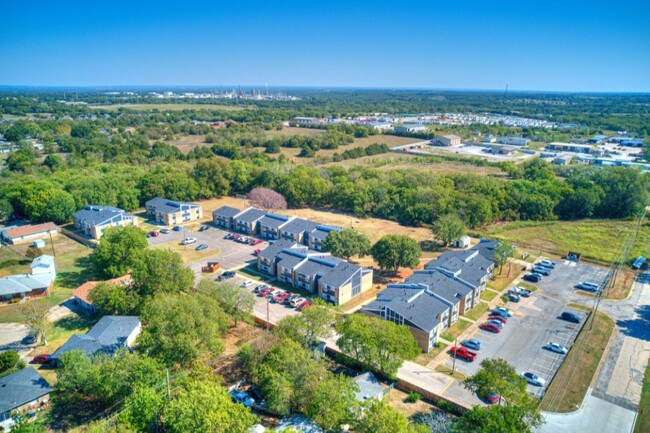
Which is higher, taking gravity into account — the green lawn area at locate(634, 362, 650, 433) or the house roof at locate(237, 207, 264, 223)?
the house roof at locate(237, 207, 264, 223)

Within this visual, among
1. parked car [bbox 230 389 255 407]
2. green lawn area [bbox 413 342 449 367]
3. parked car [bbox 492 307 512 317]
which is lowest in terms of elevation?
green lawn area [bbox 413 342 449 367]

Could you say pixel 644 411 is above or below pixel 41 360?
above

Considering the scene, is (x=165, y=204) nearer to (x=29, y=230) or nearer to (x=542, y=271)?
(x=29, y=230)

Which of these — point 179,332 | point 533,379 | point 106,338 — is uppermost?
point 179,332

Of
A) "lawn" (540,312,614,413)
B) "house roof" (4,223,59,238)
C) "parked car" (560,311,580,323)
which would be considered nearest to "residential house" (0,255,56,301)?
"house roof" (4,223,59,238)

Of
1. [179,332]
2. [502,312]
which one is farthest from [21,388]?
[502,312]

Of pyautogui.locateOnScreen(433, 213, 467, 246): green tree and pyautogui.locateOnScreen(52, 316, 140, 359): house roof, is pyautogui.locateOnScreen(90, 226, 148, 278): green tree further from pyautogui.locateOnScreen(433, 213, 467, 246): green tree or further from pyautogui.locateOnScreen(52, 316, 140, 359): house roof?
pyautogui.locateOnScreen(433, 213, 467, 246): green tree
